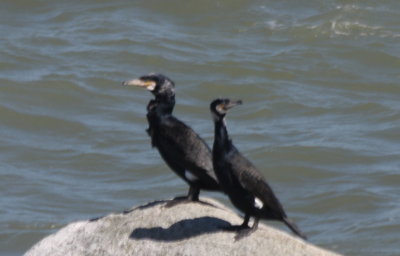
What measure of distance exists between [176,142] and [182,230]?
2.35 ft

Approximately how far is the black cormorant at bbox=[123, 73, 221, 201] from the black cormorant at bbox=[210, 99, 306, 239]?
41cm

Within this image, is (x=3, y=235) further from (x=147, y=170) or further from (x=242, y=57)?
(x=242, y=57)

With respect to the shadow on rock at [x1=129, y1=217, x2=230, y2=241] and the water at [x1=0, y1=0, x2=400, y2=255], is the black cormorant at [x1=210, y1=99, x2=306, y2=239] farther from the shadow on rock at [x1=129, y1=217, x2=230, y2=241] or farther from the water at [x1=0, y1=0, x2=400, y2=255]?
the water at [x1=0, y1=0, x2=400, y2=255]

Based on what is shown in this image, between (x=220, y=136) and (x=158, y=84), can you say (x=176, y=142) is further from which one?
(x=220, y=136)

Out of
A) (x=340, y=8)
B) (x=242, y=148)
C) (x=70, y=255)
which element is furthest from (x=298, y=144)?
(x=70, y=255)

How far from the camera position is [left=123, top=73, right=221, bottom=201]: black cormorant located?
384 inches

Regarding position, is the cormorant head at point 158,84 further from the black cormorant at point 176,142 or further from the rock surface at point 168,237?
the rock surface at point 168,237

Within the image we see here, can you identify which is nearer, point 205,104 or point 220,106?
point 220,106

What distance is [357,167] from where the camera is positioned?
55.4 feet

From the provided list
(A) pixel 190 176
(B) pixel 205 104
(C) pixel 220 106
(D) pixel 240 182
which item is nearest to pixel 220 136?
(C) pixel 220 106

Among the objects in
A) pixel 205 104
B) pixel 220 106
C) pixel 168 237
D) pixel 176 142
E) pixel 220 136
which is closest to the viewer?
pixel 220 106

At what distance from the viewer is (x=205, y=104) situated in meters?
19.0

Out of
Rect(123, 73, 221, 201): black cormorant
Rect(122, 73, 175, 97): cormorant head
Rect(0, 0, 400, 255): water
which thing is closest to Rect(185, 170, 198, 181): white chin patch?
Rect(123, 73, 221, 201): black cormorant

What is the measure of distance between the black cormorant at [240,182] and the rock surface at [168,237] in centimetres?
14
